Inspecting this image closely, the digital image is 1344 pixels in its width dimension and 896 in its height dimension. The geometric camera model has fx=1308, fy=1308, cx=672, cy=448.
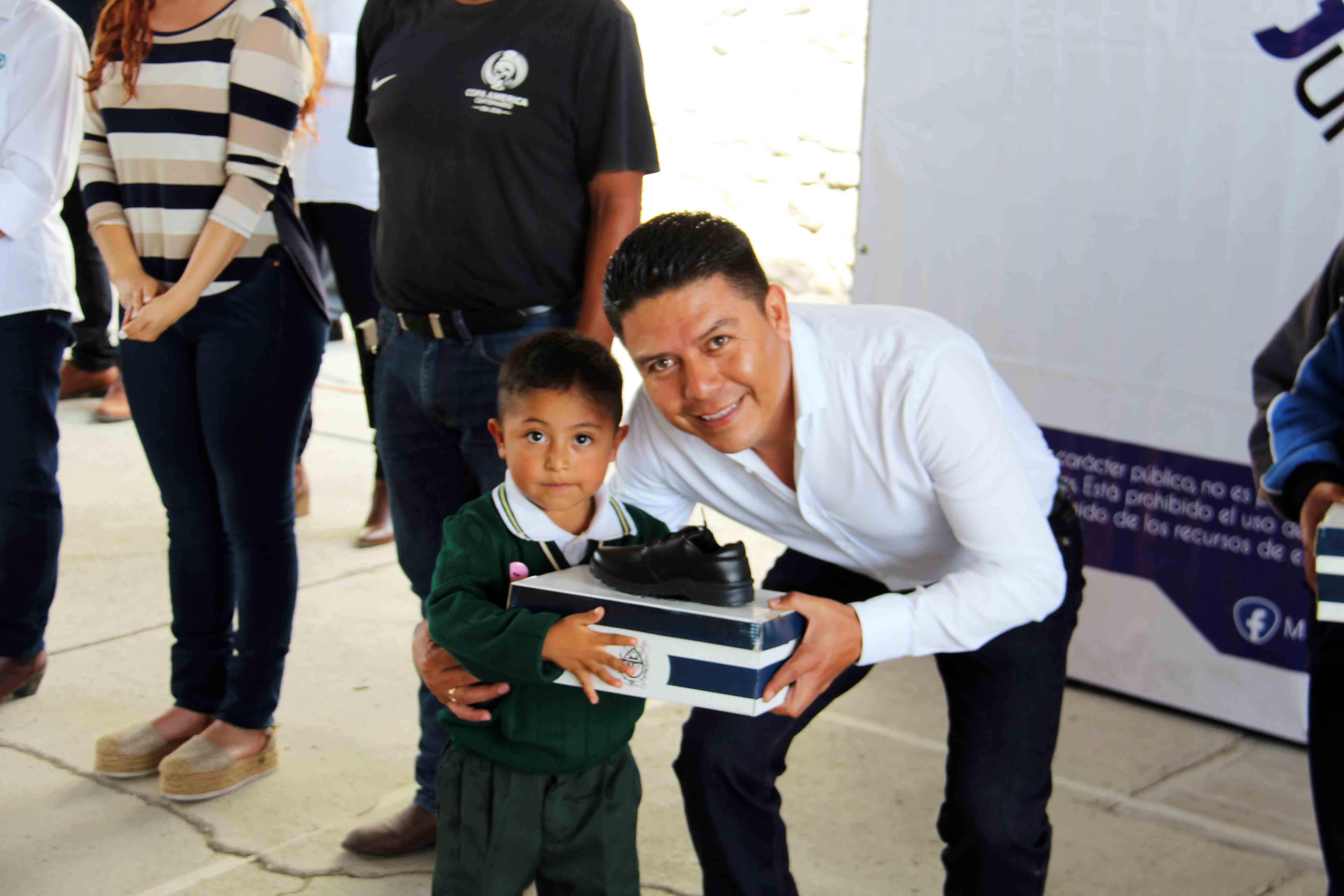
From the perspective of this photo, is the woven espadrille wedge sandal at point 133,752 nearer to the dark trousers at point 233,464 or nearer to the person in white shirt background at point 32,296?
the dark trousers at point 233,464

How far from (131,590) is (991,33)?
2.90 m

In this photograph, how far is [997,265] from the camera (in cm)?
324

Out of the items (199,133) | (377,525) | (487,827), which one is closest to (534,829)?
(487,827)

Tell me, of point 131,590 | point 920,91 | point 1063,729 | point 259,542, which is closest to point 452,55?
point 259,542

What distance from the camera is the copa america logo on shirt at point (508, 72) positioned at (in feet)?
7.30

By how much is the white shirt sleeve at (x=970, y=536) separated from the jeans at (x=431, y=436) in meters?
0.78

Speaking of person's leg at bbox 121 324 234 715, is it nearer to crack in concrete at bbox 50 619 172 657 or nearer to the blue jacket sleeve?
crack in concrete at bbox 50 619 172 657

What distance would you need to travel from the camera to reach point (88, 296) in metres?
5.37

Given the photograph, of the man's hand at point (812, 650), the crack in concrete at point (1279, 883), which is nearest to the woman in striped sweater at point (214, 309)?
the man's hand at point (812, 650)

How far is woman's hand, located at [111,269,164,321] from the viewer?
8.12ft

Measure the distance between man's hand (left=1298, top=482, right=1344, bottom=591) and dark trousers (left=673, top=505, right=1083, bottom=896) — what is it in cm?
37

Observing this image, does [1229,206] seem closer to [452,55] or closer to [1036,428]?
[1036,428]

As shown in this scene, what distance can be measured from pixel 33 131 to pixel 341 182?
1154 millimetres

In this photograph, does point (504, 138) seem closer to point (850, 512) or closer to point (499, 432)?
point (499, 432)
